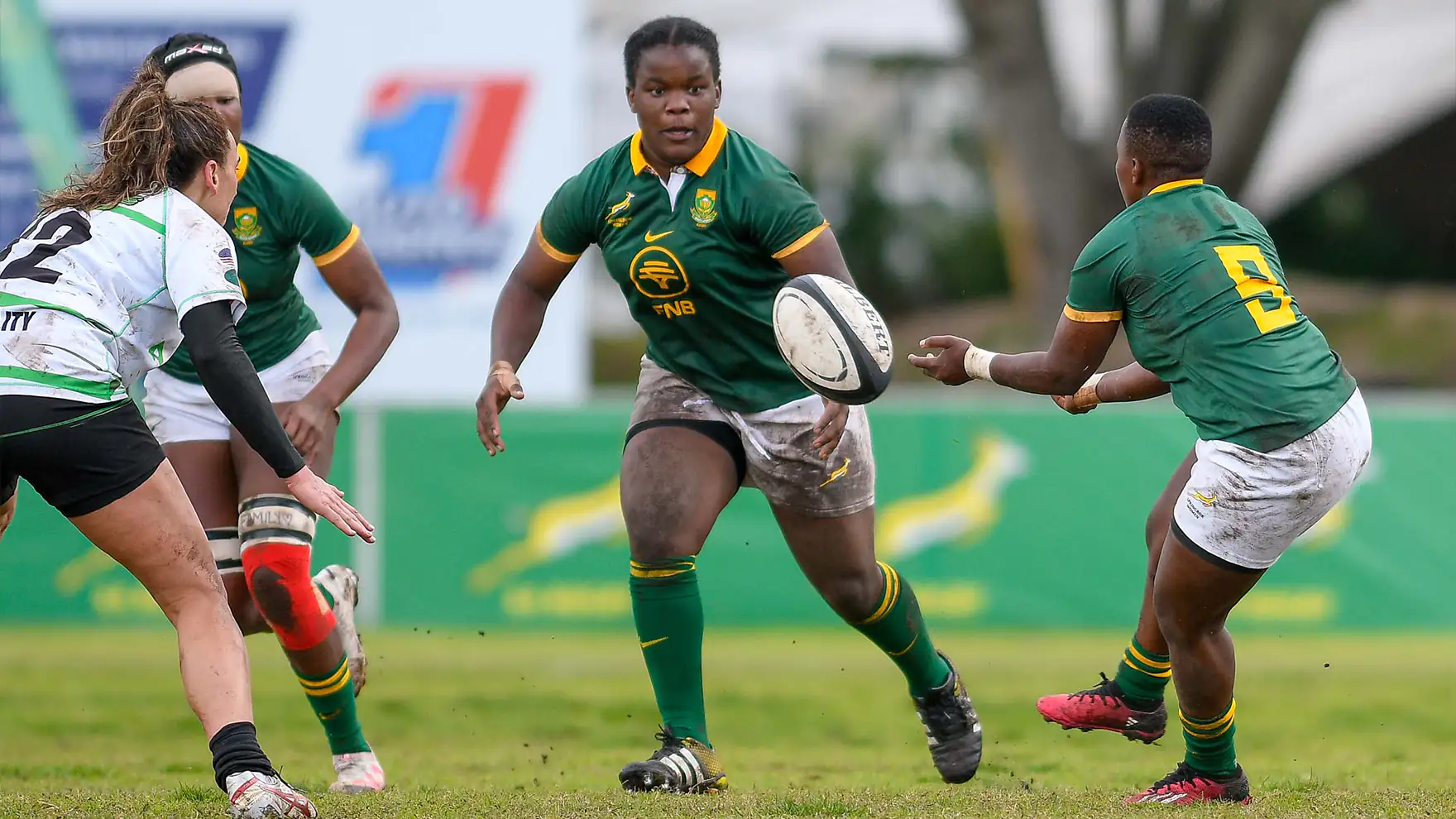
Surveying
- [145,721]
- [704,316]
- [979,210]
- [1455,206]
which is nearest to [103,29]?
[145,721]

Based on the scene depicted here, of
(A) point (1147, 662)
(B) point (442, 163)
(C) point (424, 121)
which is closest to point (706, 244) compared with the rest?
(A) point (1147, 662)

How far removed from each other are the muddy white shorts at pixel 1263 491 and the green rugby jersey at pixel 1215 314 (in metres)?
0.05

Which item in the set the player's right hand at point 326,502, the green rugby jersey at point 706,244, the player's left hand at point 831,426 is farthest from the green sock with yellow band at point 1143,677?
the player's right hand at point 326,502

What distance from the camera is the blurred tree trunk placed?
60.3ft

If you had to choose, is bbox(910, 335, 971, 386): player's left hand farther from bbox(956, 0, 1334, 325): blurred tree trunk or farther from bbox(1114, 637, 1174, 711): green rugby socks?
bbox(956, 0, 1334, 325): blurred tree trunk

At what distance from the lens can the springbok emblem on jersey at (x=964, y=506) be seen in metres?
11.8

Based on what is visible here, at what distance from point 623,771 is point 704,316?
5.07ft

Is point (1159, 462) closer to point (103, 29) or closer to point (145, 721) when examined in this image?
point (145, 721)

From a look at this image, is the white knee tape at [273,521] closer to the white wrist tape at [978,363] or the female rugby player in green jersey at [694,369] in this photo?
the female rugby player in green jersey at [694,369]

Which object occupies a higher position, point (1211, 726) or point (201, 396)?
point (201, 396)

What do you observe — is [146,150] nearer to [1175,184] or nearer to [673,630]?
[673,630]

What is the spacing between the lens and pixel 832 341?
17.5 ft

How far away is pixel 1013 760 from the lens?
7363mm

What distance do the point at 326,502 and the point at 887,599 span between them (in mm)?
2205
